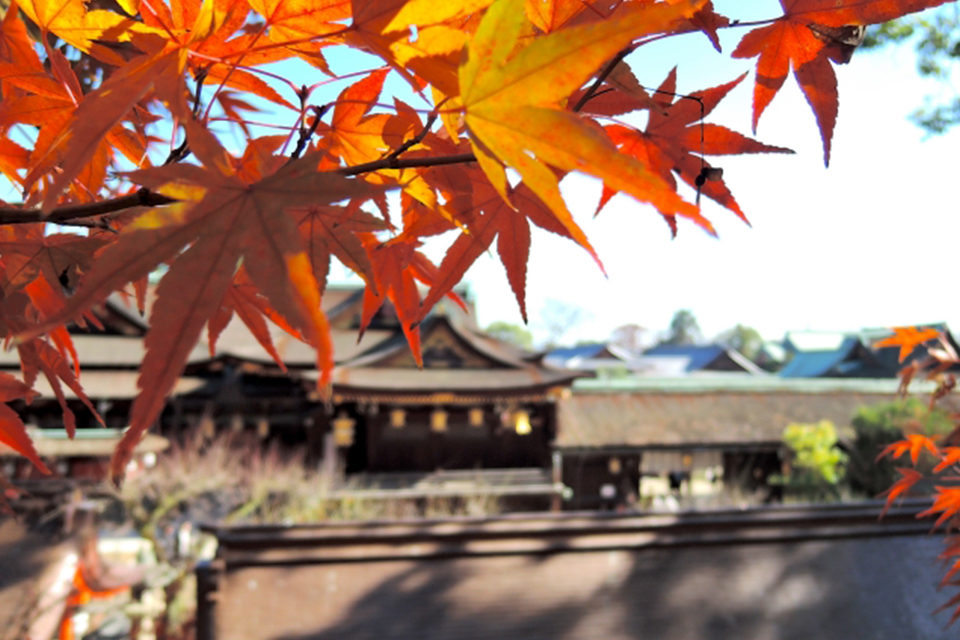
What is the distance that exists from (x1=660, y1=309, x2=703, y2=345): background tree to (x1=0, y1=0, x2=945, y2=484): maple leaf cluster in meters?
27.7

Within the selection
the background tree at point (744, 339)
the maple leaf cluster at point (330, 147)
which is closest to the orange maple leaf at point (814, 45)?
the maple leaf cluster at point (330, 147)

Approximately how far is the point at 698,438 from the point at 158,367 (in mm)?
6717

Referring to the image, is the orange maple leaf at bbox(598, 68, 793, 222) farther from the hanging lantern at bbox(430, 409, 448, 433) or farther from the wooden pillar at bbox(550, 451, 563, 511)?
the hanging lantern at bbox(430, 409, 448, 433)

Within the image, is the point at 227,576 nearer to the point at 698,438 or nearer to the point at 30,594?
the point at 30,594

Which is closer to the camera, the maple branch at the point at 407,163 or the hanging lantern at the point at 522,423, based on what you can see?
the maple branch at the point at 407,163

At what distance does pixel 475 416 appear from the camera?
251 inches

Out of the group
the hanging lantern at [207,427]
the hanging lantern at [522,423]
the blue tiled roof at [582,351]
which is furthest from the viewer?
the blue tiled roof at [582,351]

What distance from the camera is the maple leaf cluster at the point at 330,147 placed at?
0.15 m

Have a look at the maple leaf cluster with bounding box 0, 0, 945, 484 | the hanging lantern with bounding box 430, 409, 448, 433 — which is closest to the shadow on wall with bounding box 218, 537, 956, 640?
the maple leaf cluster with bounding box 0, 0, 945, 484

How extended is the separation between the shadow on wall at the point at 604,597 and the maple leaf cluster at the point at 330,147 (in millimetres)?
1820

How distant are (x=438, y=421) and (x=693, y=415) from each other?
2.88 m

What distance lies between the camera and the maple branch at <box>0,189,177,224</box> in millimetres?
222

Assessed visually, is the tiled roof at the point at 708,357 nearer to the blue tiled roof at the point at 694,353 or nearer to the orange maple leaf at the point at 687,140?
the blue tiled roof at the point at 694,353

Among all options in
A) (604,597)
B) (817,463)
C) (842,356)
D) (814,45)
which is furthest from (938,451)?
(842,356)
